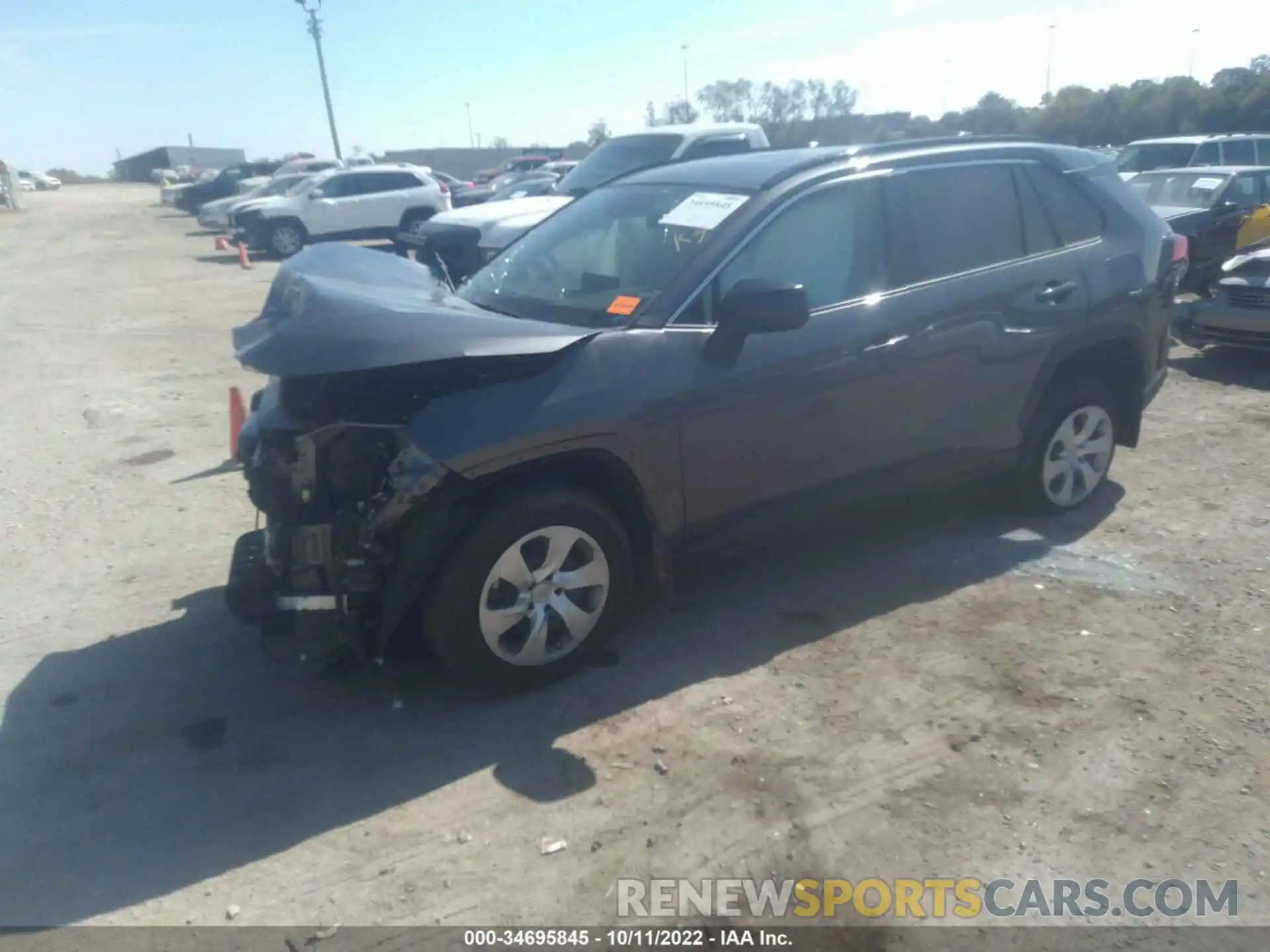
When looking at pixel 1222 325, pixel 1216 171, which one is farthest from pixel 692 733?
pixel 1216 171

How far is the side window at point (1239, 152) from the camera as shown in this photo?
54.2ft

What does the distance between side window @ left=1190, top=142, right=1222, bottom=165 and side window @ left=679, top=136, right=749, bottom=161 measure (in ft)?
25.9

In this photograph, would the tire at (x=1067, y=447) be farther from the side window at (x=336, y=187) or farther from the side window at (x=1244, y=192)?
the side window at (x=336, y=187)

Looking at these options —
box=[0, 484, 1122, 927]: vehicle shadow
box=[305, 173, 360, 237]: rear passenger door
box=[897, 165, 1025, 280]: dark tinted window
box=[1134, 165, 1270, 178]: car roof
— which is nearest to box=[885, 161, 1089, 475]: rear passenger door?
box=[897, 165, 1025, 280]: dark tinted window

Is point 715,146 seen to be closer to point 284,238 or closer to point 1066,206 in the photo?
point 1066,206

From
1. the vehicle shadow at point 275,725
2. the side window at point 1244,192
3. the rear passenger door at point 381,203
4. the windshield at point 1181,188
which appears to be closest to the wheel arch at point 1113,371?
the vehicle shadow at point 275,725

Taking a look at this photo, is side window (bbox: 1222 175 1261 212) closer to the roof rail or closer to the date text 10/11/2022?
the roof rail

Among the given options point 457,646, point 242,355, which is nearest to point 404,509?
point 457,646

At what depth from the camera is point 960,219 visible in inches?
190

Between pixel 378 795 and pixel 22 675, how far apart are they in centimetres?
184

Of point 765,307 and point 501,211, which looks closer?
point 765,307

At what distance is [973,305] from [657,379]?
5.68ft

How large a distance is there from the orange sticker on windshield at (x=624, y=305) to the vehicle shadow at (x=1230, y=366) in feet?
19.9

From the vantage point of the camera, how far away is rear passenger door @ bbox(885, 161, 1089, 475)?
4555mm
